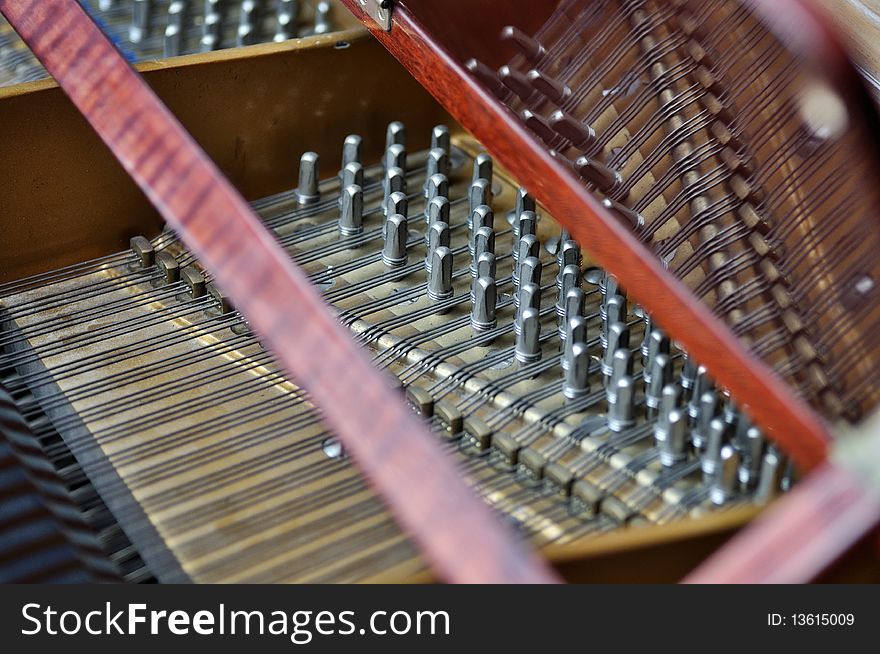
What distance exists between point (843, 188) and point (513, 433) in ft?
2.29

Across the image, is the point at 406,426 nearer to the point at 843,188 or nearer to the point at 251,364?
the point at 251,364

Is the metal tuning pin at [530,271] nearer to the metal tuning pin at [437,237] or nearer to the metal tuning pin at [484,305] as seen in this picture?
the metal tuning pin at [484,305]

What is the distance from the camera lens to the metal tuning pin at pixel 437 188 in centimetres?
263

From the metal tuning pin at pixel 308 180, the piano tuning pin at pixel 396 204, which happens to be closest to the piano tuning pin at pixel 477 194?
the piano tuning pin at pixel 396 204

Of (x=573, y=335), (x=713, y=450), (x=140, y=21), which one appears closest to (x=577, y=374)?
(x=573, y=335)

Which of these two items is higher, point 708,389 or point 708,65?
point 708,65

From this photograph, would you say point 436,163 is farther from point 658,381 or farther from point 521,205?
point 658,381

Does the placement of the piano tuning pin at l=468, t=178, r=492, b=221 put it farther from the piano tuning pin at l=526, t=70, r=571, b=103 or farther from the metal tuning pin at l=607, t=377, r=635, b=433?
the metal tuning pin at l=607, t=377, r=635, b=433

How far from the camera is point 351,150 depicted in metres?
2.71

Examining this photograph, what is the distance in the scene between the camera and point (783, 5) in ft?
6.23

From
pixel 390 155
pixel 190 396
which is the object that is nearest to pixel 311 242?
pixel 390 155

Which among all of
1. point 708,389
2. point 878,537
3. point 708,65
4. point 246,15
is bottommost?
point 878,537

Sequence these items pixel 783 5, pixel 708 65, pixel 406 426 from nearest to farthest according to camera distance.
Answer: pixel 406 426 < pixel 783 5 < pixel 708 65

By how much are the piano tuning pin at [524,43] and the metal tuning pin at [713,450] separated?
37.7 inches
